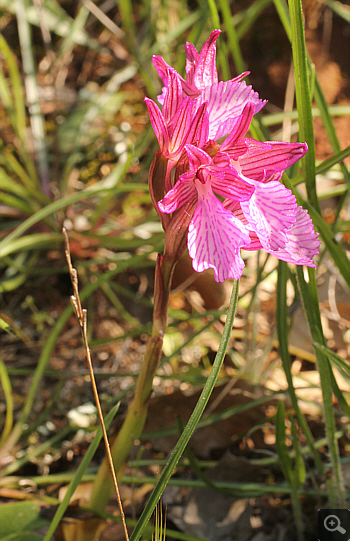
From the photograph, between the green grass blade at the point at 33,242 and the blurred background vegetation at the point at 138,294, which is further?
the green grass blade at the point at 33,242

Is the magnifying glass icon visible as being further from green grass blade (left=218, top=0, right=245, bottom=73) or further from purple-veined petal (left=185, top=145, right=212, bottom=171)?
green grass blade (left=218, top=0, right=245, bottom=73)

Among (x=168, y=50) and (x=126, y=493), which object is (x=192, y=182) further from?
(x=168, y=50)

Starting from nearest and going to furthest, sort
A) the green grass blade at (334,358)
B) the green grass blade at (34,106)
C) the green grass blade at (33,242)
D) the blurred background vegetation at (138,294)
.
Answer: the green grass blade at (334,358) < the blurred background vegetation at (138,294) < the green grass blade at (33,242) < the green grass blade at (34,106)

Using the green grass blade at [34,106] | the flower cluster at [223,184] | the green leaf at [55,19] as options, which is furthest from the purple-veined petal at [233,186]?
the green leaf at [55,19]

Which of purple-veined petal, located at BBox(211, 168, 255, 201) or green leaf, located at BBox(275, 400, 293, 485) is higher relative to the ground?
purple-veined petal, located at BBox(211, 168, 255, 201)

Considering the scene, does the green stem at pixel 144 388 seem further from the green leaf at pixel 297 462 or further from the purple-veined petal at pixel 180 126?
the green leaf at pixel 297 462

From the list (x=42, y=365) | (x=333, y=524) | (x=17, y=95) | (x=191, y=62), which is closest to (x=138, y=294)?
(x=42, y=365)

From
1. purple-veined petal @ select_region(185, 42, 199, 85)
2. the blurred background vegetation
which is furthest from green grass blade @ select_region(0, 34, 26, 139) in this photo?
purple-veined petal @ select_region(185, 42, 199, 85)

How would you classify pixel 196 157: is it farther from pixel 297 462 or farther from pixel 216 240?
pixel 297 462
